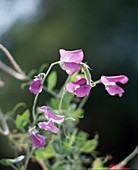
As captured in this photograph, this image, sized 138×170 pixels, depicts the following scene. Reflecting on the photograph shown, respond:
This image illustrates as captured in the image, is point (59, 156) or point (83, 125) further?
point (83, 125)

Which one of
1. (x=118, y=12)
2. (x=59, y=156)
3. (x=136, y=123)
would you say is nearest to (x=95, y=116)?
(x=136, y=123)

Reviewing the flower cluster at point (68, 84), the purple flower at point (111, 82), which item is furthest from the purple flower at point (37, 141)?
the purple flower at point (111, 82)

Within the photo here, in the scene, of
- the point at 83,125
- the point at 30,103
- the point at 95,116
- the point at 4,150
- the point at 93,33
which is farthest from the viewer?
the point at 93,33

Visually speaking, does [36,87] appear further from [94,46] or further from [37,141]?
[94,46]

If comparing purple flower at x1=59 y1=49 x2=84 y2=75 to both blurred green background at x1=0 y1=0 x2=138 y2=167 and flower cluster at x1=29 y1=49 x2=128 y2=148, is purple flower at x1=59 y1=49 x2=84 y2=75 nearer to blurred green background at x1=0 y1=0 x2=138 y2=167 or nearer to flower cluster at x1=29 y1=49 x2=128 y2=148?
flower cluster at x1=29 y1=49 x2=128 y2=148

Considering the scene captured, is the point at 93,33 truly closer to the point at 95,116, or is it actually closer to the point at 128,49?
the point at 128,49

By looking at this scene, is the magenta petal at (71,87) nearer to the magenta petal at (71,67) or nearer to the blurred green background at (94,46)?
the magenta petal at (71,67)
